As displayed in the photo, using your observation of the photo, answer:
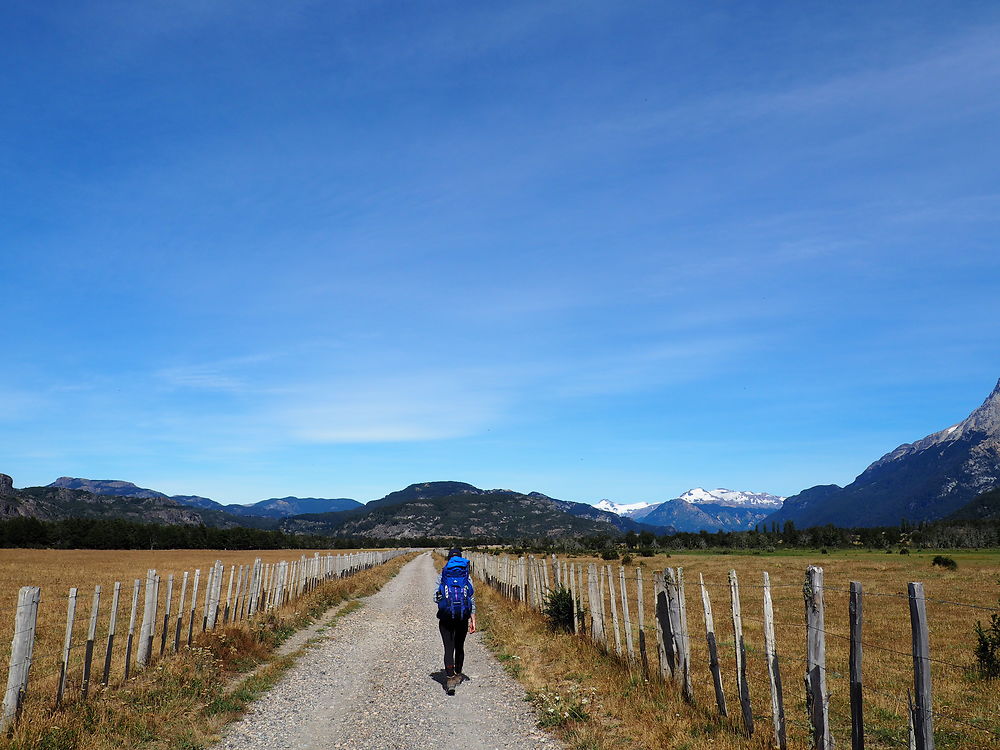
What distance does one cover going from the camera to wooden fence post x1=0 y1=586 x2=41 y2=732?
8586 mm

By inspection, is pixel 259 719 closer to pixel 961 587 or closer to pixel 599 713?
pixel 599 713

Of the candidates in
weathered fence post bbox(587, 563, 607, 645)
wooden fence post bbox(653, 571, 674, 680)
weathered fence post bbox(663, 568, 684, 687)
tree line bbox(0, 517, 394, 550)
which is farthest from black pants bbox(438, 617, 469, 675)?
tree line bbox(0, 517, 394, 550)

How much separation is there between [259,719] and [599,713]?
17.0ft

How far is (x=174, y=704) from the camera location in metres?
10.3

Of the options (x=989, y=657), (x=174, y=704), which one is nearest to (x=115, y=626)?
(x=174, y=704)

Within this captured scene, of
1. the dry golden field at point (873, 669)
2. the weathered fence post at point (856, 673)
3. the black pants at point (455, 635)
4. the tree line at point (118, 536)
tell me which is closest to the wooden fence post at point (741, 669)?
the dry golden field at point (873, 669)

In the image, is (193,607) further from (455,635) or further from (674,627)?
(674,627)

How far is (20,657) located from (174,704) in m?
2.40

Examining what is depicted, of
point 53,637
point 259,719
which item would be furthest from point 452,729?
point 53,637

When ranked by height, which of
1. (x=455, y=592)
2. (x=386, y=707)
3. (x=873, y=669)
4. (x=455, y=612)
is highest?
(x=455, y=592)

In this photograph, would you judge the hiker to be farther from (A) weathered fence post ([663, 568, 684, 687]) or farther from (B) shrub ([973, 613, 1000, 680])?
(B) shrub ([973, 613, 1000, 680])

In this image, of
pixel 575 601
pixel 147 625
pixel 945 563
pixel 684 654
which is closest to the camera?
pixel 684 654

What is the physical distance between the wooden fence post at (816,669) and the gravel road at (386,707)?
3.30 meters

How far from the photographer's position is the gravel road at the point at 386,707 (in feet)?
30.8
